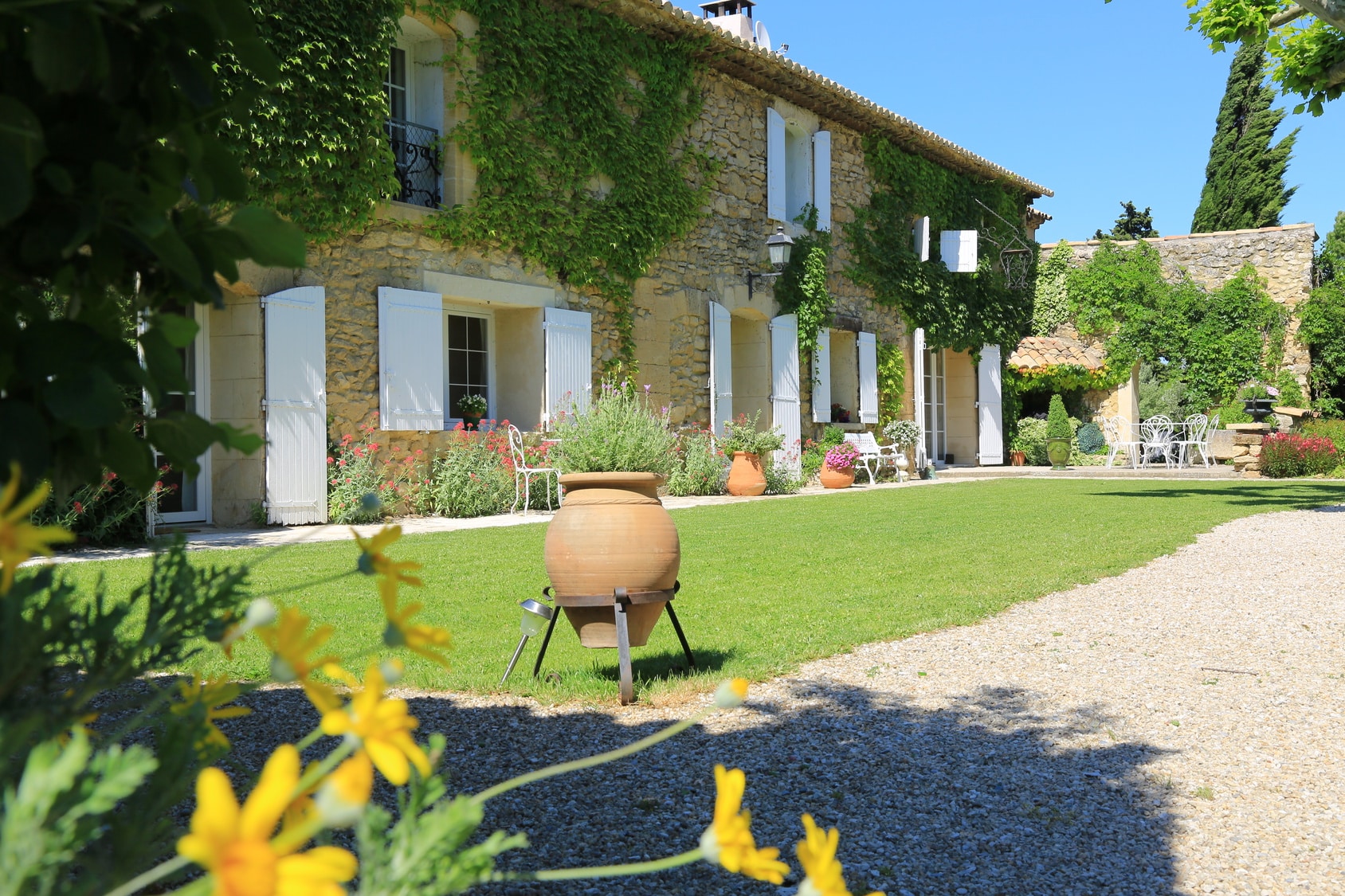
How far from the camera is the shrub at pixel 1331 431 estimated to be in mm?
15828

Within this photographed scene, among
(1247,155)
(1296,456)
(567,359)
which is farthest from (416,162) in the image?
(1247,155)

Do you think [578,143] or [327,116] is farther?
[578,143]

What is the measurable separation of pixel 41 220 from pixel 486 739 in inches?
96.8

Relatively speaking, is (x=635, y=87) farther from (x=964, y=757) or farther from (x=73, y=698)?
(x=73, y=698)

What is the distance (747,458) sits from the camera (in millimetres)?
11633

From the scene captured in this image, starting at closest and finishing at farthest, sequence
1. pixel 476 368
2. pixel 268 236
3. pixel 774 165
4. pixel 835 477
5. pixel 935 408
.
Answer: pixel 268 236, pixel 476 368, pixel 774 165, pixel 835 477, pixel 935 408

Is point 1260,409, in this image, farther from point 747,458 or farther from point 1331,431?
point 747,458

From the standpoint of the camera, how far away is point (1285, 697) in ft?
11.9

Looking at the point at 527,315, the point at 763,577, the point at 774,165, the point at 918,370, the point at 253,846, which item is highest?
the point at 774,165

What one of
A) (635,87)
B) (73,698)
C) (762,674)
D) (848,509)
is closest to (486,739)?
(762,674)

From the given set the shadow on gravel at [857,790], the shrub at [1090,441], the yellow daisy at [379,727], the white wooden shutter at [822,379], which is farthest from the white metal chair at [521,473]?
the shrub at [1090,441]

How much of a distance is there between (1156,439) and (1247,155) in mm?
11396

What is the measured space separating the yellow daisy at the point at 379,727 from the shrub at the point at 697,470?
1042cm

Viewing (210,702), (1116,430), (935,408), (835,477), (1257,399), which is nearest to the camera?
(210,702)
